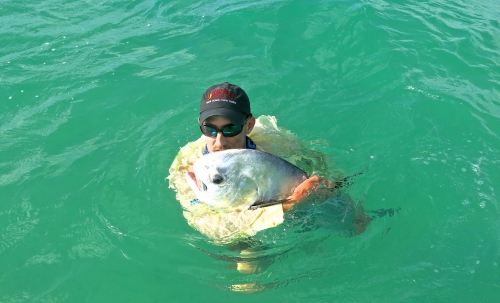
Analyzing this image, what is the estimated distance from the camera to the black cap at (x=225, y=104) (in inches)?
185

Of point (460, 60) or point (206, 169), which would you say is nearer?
point (206, 169)

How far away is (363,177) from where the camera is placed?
6.06 meters

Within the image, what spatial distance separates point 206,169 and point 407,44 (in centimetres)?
666

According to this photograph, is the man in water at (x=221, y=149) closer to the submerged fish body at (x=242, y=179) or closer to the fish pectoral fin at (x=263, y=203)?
the fish pectoral fin at (x=263, y=203)

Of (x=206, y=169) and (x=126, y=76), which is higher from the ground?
(x=206, y=169)

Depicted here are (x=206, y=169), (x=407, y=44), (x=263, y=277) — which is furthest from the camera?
(x=407, y=44)

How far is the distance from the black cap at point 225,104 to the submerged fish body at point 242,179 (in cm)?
75

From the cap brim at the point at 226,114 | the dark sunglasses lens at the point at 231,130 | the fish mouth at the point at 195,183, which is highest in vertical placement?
the cap brim at the point at 226,114

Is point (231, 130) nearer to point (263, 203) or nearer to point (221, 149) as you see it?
point (221, 149)

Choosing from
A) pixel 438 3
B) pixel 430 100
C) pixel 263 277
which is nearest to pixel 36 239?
pixel 263 277

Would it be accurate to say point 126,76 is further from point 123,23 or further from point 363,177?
point 363,177

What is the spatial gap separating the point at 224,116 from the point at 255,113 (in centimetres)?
303

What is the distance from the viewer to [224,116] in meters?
4.67

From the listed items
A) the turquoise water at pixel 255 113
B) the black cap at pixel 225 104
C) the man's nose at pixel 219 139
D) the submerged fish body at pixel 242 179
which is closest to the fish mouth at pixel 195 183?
the submerged fish body at pixel 242 179
